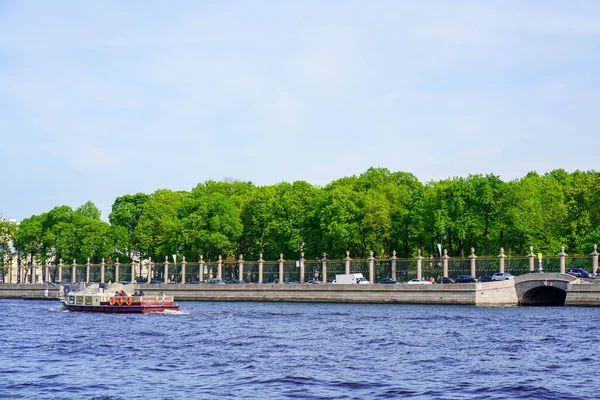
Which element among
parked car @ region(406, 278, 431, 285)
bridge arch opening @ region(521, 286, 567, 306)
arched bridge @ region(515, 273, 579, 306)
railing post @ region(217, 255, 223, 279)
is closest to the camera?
arched bridge @ region(515, 273, 579, 306)

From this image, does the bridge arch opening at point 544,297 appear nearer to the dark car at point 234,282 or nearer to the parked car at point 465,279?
the parked car at point 465,279

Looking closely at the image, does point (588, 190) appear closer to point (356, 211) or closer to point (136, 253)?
point (356, 211)

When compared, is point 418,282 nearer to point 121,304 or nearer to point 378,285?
point 378,285

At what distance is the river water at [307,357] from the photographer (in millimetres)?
34625

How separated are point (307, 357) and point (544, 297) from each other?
4945 cm

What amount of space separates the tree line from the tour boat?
36901mm

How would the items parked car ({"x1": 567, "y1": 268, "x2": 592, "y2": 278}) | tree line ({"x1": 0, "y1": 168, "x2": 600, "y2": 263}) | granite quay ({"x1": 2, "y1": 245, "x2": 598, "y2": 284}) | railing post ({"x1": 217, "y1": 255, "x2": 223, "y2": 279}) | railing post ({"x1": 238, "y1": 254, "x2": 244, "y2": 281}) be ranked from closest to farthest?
parked car ({"x1": 567, "y1": 268, "x2": 592, "y2": 278})
granite quay ({"x1": 2, "y1": 245, "x2": 598, "y2": 284})
tree line ({"x1": 0, "y1": 168, "x2": 600, "y2": 263})
railing post ({"x1": 238, "y1": 254, "x2": 244, "y2": 281})
railing post ({"x1": 217, "y1": 255, "x2": 223, "y2": 279})

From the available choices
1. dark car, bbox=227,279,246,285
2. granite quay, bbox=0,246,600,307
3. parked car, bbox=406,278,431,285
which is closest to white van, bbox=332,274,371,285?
granite quay, bbox=0,246,600,307

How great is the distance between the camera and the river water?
1363 inches

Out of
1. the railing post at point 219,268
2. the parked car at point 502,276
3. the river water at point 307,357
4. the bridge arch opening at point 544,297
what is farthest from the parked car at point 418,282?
the railing post at point 219,268

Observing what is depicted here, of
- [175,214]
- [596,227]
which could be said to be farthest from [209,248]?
[596,227]

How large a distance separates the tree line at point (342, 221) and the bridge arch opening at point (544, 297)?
Answer: 37.4 ft

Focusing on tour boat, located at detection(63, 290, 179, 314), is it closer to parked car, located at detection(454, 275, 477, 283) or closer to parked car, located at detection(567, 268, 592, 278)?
parked car, located at detection(454, 275, 477, 283)

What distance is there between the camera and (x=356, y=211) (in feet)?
379
